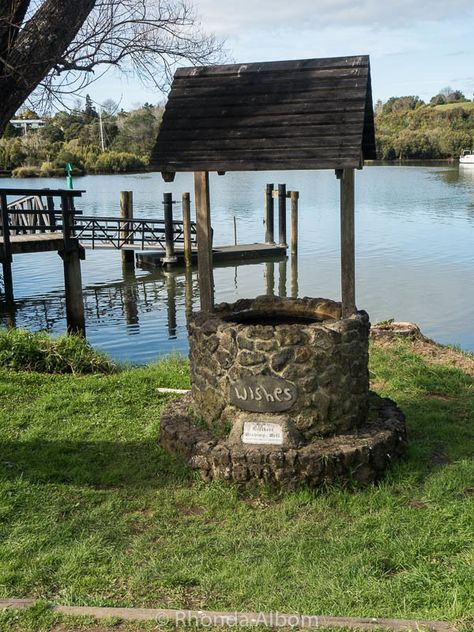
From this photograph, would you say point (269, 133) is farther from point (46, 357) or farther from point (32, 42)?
point (46, 357)

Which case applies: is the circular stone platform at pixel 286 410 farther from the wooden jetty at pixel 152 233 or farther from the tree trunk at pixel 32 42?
the wooden jetty at pixel 152 233

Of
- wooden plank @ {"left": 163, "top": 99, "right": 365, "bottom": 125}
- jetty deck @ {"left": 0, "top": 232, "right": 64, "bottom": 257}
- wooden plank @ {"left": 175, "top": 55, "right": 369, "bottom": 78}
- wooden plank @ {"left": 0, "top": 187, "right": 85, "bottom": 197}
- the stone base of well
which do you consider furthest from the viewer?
jetty deck @ {"left": 0, "top": 232, "right": 64, "bottom": 257}

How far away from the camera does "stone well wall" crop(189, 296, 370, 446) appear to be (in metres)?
5.86

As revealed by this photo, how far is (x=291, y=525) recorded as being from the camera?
498cm

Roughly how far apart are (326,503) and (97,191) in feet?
168

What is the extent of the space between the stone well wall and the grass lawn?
2.02 feet

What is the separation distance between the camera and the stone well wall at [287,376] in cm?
586

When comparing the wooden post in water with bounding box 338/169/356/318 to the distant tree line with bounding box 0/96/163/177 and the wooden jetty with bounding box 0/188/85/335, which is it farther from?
the distant tree line with bounding box 0/96/163/177

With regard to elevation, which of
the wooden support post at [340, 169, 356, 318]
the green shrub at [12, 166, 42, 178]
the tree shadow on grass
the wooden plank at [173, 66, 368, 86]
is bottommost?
the tree shadow on grass

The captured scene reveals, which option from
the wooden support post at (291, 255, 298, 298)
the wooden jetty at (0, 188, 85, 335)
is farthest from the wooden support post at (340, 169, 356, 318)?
the wooden support post at (291, 255, 298, 298)

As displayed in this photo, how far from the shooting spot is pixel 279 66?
6.54 meters

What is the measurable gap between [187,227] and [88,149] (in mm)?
53012

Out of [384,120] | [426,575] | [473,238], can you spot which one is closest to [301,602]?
[426,575]

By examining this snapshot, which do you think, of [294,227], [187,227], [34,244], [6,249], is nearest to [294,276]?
[294,227]
